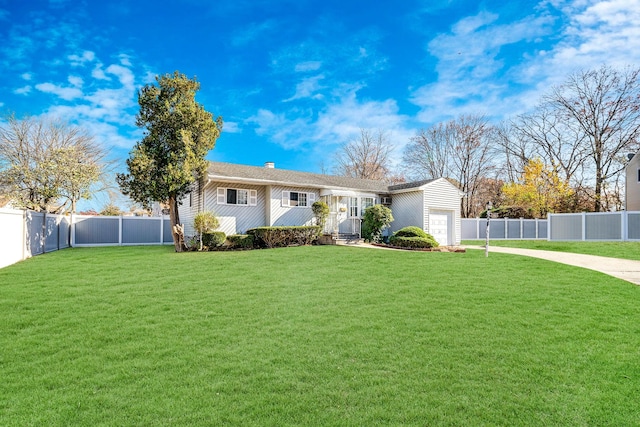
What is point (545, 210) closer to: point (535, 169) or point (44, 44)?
point (535, 169)

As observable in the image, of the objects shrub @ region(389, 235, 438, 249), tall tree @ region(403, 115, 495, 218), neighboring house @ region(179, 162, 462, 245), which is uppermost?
tall tree @ region(403, 115, 495, 218)

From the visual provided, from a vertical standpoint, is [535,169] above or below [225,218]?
above

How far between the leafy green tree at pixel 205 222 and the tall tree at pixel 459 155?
24.7 m

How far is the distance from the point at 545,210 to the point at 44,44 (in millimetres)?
32195

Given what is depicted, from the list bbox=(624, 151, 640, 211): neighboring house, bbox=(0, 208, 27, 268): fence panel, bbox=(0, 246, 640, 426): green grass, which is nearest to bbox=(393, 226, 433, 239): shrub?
bbox=(0, 246, 640, 426): green grass

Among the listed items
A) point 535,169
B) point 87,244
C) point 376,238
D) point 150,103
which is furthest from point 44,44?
point 535,169

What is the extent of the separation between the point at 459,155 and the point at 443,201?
50.3 feet

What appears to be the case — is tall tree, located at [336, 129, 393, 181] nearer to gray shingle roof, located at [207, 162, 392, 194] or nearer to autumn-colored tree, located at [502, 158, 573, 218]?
autumn-colored tree, located at [502, 158, 573, 218]

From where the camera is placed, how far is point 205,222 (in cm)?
1388

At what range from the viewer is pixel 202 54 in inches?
581

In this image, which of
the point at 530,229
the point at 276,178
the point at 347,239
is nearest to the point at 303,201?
the point at 276,178

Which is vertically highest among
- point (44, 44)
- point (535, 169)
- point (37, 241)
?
point (44, 44)

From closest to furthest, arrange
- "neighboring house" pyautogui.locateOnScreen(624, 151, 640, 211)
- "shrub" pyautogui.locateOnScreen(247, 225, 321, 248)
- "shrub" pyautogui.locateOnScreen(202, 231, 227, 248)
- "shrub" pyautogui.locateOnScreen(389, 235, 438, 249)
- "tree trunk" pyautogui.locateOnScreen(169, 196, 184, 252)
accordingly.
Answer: "shrub" pyautogui.locateOnScreen(202, 231, 227, 248), "tree trunk" pyautogui.locateOnScreen(169, 196, 184, 252), "shrub" pyautogui.locateOnScreen(247, 225, 321, 248), "shrub" pyautogui.locateOnScreen(389, 235, 438, 249), "neighboring house" pyautogui.locateOnScreen(624, 151, 640, 211)

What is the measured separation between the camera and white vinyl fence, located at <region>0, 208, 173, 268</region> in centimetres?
1025
